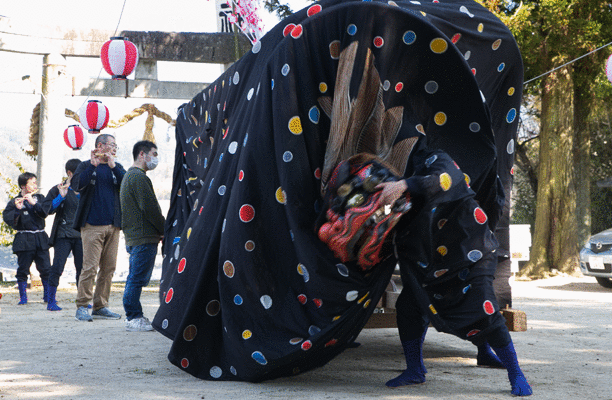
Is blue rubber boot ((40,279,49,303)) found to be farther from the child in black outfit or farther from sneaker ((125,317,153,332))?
sneaker ((125,317,153,332))

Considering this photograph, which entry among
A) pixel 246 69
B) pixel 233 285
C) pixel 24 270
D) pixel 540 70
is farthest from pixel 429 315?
pixel 540 70

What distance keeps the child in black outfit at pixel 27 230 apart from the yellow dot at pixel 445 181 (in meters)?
6.33

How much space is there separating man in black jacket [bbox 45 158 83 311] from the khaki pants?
1.16 metres

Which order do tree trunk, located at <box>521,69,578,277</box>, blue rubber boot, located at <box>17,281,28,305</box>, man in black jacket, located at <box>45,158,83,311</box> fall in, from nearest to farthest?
man in black jacket, located at <box>45,158,83,311</box> → blue rubber boot, located at <box>17,281,28,305</box> → tree trunk, located at <box>521,69,578,277</box>

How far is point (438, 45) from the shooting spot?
10.1ft

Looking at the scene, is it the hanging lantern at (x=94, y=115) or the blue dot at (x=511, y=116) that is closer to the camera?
the blue dot at (x=511, y=116)

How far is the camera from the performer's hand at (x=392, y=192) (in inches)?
109

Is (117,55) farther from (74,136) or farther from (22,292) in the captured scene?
(22,292)

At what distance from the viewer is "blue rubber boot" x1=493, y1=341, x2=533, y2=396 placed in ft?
9.52

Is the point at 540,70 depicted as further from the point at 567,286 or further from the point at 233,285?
the point at 233,285

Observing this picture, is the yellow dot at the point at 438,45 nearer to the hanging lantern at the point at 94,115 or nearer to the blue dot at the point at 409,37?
the blue dot at the point at 409,37

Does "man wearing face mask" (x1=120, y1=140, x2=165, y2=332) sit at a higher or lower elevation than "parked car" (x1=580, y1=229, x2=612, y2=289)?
higher

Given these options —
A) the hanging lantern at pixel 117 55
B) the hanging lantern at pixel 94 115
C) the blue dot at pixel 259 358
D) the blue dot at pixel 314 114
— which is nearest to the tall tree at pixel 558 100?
the hanging lantern at pixel 117 55

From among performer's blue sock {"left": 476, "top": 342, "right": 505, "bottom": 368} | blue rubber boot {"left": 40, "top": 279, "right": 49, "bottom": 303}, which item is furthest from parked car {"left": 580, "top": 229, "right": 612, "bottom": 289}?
blue rubber boot {"left": 40, "top": 279, "right": 49, "bottom": 303}
